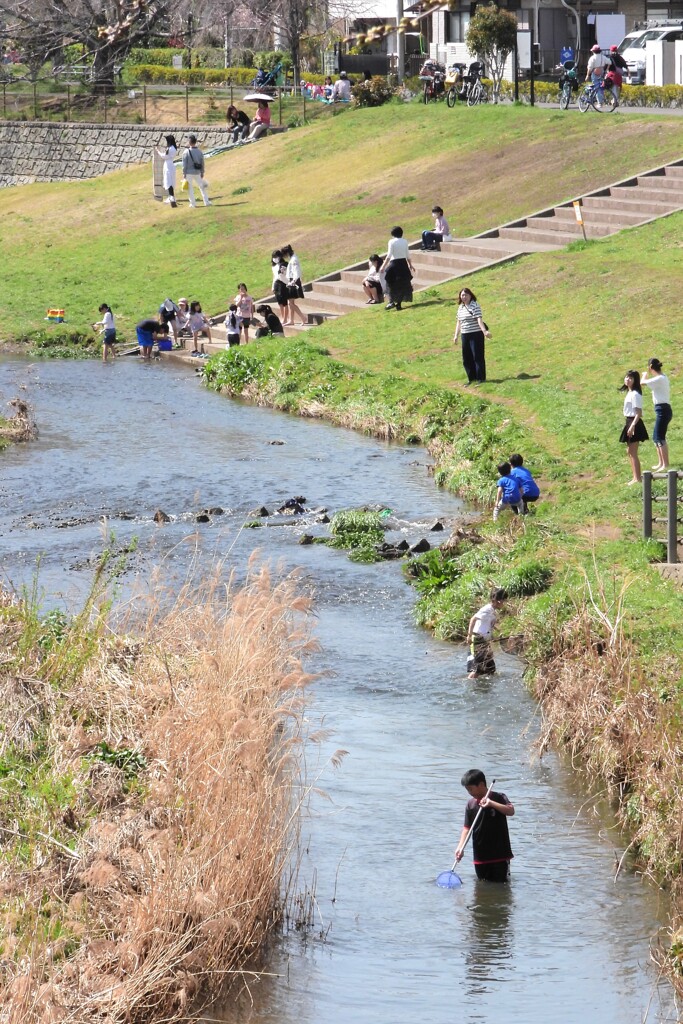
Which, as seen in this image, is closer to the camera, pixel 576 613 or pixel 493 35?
pixel 576 613

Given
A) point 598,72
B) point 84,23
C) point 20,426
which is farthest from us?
point 84,23

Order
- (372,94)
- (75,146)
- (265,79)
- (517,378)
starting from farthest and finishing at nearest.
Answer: (265,79), (75,146), (372,94), (517,378)

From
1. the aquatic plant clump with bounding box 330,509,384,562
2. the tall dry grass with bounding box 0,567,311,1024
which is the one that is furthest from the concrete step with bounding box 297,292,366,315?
the tall dry grass with bounding box 0,567,311,1024

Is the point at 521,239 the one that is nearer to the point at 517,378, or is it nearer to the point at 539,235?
the point at 539,235

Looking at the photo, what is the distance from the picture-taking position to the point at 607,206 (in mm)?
35844

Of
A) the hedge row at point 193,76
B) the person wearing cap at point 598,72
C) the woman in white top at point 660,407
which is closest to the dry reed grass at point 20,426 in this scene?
the woman in white top at point 660,407

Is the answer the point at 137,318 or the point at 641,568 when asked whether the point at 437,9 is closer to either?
the point at 137,318

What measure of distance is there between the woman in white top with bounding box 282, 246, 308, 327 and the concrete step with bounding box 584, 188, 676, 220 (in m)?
7.04

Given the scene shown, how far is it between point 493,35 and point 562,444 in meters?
29.9

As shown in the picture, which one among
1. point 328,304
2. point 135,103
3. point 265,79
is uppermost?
point 265,79

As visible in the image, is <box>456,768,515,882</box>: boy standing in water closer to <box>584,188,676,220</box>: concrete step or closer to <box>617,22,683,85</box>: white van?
<box>584,188,676,220</box>: concrete step

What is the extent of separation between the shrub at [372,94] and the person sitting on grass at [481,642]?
39.2 m

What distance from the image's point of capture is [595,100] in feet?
148

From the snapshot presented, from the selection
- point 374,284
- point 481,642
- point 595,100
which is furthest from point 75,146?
point 481,642
